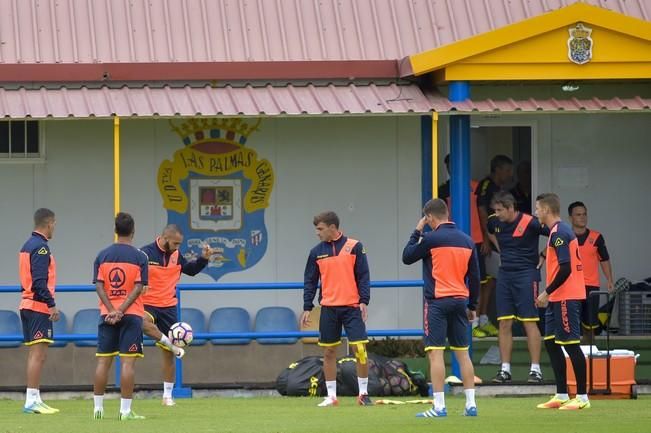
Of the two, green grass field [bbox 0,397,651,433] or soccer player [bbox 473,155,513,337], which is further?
soccer player [bbox 473,155,513,337]

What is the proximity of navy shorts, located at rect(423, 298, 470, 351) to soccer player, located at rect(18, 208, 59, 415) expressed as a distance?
137 inches

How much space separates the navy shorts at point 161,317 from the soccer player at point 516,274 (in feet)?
11.3

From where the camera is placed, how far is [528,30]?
1631 cm

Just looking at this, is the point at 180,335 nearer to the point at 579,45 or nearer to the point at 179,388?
the point at 179,388

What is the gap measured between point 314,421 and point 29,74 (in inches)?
242

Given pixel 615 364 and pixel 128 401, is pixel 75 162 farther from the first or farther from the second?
pixel 615 364

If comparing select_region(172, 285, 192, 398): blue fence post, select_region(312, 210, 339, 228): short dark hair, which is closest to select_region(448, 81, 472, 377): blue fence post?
select_region(312, 210, 339, 228): short dark hair

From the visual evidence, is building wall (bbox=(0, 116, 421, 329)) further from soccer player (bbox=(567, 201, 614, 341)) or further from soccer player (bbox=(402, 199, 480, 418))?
soccer player (bbox=(402, 199, 480, 418))

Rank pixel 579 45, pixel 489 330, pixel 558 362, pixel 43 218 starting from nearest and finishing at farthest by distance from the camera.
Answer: pixel 558 362, pixel 43 218, pixel 579 45, pixel 489 330

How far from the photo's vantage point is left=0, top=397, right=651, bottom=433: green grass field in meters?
12.3

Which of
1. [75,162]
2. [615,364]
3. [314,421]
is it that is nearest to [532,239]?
[615,364]

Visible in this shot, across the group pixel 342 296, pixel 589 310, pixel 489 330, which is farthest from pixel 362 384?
pixel 489 330

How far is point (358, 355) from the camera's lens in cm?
1467

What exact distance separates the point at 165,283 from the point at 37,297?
1414 millimetres
